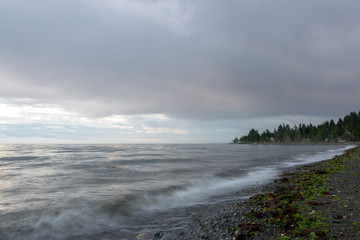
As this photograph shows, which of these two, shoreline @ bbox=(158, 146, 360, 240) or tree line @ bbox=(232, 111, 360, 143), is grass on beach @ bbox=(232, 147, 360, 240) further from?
tree line @ bbox=(232, 111, 360, 143)

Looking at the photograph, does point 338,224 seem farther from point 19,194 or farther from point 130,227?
point 19,194

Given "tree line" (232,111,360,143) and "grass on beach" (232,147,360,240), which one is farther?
"tree line" (232,111,360,143)

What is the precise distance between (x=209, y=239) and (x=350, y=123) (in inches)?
6989

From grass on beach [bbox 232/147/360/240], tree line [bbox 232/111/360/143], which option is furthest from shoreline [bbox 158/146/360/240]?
tree line [bbox 232/111/360/143]

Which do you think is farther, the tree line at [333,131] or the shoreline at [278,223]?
the tree line at [333,131]

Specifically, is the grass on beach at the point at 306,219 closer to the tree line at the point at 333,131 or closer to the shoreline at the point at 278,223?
the shoreline at the point at 278,223

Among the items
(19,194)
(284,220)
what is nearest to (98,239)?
(284,220)

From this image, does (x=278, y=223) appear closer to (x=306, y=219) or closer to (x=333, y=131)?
(x=306, y=219)

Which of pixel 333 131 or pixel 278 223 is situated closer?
pixel 278 223

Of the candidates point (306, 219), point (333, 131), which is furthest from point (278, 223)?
point (333, 131)

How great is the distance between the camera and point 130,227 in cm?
838

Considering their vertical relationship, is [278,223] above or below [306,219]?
below

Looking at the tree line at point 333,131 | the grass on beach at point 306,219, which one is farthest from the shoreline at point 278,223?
the tree line at point 333,131

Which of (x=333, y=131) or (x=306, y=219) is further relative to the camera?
(x=333, y=131)
